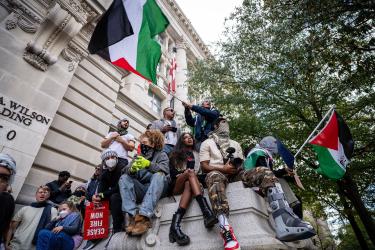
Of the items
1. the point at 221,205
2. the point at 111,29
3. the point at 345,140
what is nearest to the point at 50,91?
the point at 111,29

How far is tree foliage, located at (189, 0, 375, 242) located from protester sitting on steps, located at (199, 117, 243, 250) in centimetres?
520

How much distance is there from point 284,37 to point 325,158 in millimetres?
4567

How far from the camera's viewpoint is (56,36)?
26.3 feet

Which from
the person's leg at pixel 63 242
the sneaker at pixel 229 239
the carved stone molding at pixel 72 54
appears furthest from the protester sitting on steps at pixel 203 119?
the carved stone molding at pixel 72 54

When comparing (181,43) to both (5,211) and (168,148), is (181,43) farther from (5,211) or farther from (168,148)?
(5,211)

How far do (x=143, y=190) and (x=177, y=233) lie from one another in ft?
3.55

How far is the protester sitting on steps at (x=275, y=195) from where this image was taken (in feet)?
9.86

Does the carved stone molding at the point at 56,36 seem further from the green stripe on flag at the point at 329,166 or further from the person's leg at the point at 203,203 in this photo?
the green stripe on flag at the point at 329,166

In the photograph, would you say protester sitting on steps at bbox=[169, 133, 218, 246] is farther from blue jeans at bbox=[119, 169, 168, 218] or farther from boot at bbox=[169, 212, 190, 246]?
blue jeans at bbox=[119, 169, 168, 218]

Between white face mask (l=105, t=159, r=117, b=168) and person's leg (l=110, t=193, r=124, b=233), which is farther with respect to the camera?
white face mask (l=105, t=159, r=117, b=168)

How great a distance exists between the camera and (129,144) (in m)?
5.83

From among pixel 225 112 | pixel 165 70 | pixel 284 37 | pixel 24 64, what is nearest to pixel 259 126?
pixel 225 112

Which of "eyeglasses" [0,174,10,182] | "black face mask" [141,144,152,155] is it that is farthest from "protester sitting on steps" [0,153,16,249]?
"black face mask" [141,144,152,155]

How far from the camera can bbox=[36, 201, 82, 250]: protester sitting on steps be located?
4164 mm
